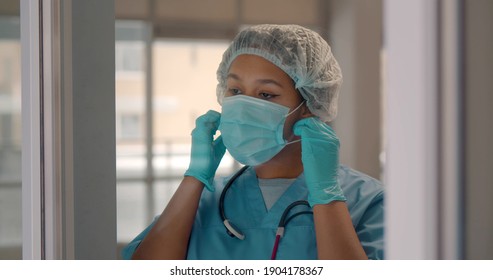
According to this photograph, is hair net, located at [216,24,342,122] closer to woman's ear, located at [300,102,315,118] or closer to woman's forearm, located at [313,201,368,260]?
woman's ear, located at [300,102,315,118]

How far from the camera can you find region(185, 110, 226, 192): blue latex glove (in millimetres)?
1211

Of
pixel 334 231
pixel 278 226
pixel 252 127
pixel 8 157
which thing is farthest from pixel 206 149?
pixel 8 157

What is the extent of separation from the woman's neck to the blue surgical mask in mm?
17

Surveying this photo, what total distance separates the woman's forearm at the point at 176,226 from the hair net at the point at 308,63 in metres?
0.34

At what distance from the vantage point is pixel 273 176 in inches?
46.8

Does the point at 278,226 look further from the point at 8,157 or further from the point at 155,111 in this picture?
the point at 8,157

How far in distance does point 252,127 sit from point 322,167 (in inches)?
7.3

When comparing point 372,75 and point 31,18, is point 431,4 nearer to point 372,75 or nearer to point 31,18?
point 372,75

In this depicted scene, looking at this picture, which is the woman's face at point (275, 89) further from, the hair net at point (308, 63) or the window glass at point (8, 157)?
the window glass at point (8, 157)

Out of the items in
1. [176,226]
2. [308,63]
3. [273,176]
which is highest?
[308,63]

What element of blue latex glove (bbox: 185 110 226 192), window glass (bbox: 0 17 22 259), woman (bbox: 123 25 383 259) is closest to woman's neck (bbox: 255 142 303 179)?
woman (bbox: 123 25 383 259)

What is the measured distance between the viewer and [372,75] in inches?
35.3

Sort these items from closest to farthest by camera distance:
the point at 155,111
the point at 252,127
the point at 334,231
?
the point at 334,231 → the point at 252,127 → the point at 155,111
